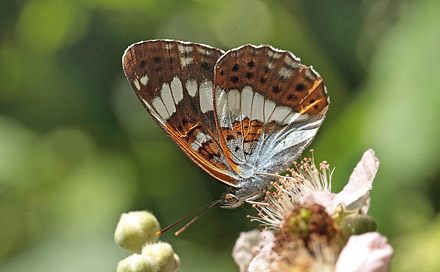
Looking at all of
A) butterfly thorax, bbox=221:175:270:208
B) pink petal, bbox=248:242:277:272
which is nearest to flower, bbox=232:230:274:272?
butterfly thorax, bbox=221:175:270:208

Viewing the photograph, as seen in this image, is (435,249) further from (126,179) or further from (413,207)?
(126,179)

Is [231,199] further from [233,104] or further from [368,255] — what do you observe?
[368,255]

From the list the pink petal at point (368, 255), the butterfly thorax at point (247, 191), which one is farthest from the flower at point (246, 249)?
the pink petal at point (368, 255)

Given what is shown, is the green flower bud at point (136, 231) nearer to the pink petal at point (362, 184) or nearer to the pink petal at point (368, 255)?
the pink petal at point (362, 184)

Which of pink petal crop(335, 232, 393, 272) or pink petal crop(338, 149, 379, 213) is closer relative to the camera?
pink petal crop(335, 232, 393, 272)

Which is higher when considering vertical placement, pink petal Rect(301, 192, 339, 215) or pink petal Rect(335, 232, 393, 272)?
pink petal Rect(301, 192, 339, 215)

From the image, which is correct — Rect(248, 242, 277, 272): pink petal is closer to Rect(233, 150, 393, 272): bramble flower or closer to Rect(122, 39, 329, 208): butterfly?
Rect(233, 150, 393, 272): bramble flower

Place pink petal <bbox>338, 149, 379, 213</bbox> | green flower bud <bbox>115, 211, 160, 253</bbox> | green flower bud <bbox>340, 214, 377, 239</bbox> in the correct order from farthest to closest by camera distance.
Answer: green flower bud <bbox>115, 211, 160, 253</bbox> < pink petal <bbox>338, 149, 379, 213</bbox> < green flower bud <bbox>340, 214, 377, 239</bbox>
